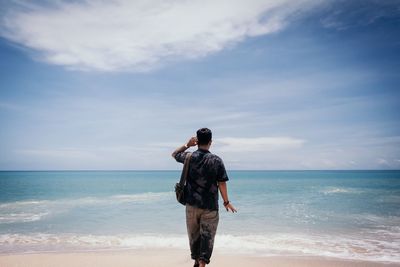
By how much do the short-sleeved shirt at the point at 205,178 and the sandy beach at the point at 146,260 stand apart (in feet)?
10.5

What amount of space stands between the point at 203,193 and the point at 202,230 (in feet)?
1.66

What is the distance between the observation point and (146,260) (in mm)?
6750

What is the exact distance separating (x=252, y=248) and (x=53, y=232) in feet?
22.9

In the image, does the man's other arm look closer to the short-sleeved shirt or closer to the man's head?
the man's head

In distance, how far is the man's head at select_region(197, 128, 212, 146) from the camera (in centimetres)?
399

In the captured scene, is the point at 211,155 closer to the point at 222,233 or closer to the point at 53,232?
the point at 222,233

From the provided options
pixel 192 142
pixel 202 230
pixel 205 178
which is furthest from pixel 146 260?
pixel 192 142

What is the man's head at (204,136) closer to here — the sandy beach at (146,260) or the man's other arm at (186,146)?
the man's other arm at (186,146)

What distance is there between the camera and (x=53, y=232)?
1047 centimetres

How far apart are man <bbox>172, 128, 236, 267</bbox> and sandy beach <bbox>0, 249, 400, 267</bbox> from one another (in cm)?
285

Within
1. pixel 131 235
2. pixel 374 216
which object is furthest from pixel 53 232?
pixel 374 216

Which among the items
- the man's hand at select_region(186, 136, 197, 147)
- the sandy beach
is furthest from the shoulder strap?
A: the sandy beach

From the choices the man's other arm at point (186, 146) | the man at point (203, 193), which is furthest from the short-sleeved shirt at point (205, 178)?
the man's other arm at point (186, 146)

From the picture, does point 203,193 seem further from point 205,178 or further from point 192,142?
point 192,142
